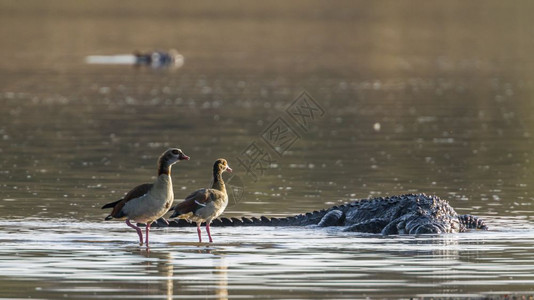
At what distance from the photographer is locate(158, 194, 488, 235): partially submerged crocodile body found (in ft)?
58.2

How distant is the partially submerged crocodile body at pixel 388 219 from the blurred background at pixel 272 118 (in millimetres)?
1131

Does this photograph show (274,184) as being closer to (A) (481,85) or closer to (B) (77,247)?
(B) (77,247)

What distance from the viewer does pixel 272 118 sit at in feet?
116

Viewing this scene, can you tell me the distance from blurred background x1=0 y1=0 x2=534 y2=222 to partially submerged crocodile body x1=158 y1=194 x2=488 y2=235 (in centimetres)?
113

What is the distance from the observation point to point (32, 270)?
13984 millimetres

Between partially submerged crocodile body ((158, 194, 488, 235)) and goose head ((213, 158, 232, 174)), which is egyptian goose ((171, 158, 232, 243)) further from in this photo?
partially submerged crocodile body ((158, 194, 488, 235))

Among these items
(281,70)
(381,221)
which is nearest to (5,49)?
(281,70)

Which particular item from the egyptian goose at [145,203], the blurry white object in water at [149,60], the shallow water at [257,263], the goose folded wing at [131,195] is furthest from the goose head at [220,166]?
the blurry white object in water at [149,60]

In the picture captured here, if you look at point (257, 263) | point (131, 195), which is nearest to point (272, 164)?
point (131, 195)

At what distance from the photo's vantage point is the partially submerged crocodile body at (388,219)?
58.2 ft

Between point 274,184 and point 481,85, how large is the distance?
1008 inches

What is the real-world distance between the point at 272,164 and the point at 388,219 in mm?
7787

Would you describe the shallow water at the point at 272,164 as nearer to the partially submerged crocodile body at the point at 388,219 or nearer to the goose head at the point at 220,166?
the partially submerged crocodile body at the point at 388,219

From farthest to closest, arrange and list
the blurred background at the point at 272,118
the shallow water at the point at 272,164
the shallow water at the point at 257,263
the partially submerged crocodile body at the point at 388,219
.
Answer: the blurred background at the point at 272,118 < the partially submerged crocodile body at the point at 388,219 < the shallow water at the point at 272,164 < the shallow water at the point at 257,263
